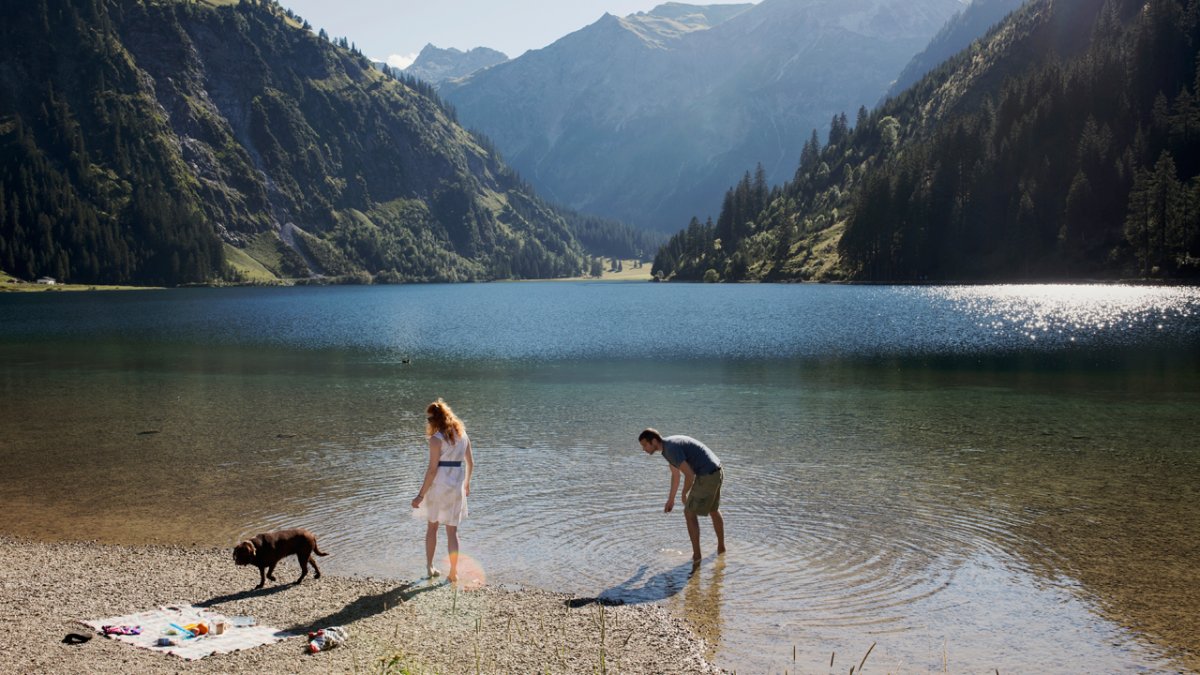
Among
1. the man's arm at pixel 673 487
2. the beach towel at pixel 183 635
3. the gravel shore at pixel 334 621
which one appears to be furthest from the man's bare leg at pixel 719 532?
the beach towel at pixel 183 635

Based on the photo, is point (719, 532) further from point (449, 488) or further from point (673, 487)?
point (449, 488)

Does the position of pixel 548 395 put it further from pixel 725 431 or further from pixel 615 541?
pixel 615 541

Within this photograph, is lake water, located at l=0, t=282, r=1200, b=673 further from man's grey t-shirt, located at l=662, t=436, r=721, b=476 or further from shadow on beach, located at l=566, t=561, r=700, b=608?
man's grey t-shirt, located at l=662, t=436, r=721, b=476

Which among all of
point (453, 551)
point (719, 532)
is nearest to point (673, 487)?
point (719, 532)

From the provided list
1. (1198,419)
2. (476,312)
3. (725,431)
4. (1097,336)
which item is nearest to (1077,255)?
(1097,336)

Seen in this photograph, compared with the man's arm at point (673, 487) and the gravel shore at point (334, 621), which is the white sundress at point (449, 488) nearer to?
the gravel shore at point (334, 621)

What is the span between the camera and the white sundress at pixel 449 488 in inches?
743

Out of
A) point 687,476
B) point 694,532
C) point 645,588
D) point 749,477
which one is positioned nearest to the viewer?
point 645,588

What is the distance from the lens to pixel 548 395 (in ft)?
167

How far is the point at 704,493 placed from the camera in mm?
20453

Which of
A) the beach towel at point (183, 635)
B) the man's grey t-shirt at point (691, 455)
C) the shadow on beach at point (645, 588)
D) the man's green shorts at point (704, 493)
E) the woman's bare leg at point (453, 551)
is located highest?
the man's grey t-shirt at point (691, 455)

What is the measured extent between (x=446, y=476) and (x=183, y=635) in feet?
19.8

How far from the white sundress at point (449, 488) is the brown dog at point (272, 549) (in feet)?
9.42

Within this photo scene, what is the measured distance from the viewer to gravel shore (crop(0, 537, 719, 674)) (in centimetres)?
1408
